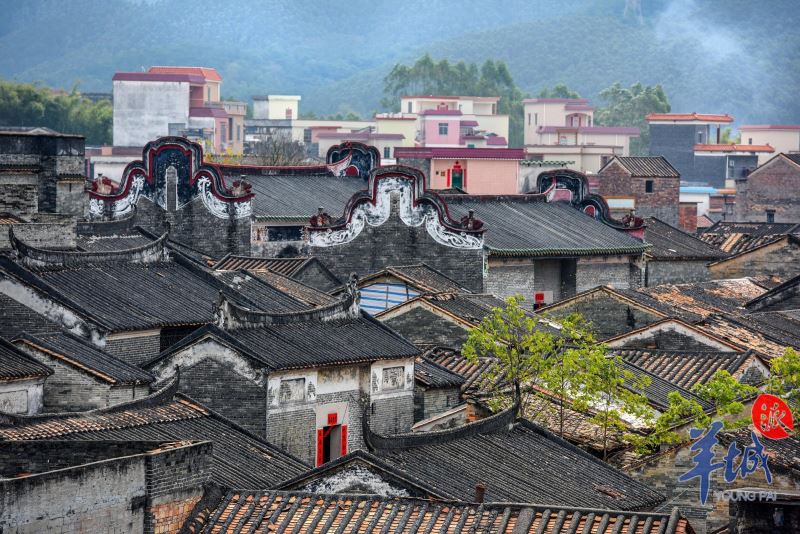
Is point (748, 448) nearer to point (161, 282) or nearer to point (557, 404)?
point (557, 404)

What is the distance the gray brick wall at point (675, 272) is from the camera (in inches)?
2643

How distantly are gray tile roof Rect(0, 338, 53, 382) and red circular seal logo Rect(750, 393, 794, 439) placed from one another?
12428 millimetres

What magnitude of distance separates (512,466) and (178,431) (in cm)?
574

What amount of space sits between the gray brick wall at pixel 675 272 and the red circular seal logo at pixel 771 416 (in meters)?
33.8

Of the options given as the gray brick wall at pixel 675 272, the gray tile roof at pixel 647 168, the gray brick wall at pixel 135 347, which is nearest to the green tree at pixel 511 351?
the gray brick wall at pixel 135 347

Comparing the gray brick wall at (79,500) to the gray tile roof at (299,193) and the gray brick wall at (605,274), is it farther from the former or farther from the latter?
the gray brick wall at (605,274)

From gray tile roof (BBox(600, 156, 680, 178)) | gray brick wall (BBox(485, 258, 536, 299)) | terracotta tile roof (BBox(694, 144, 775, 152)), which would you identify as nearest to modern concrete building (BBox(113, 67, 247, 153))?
terracotta tile roof (BBox(694, 144, 775, 152))

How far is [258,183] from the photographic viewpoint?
62.9 m

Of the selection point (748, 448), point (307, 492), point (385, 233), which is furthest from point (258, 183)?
point (307, 492)

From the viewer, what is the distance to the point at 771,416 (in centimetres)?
3225

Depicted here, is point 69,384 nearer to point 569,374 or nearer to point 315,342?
point 315,342

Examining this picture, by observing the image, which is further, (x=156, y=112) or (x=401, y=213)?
(x=156, y=112)

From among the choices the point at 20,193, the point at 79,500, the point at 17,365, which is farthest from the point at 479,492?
the point at 20,193

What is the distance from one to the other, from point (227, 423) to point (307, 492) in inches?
265
